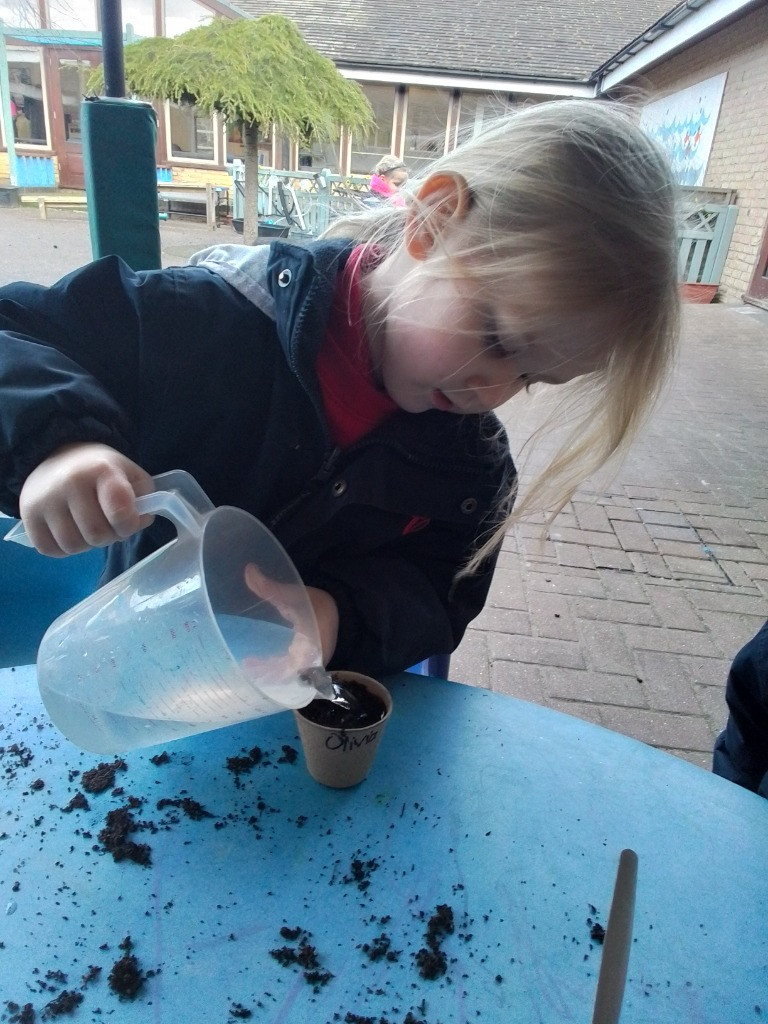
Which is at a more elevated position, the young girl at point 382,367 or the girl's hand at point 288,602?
the young girl at point 382,367

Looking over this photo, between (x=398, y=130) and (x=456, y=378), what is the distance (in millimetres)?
15724

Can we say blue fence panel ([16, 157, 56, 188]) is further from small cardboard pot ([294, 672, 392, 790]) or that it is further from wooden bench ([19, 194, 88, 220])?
small cardboard pot ([294, 672, 392, 790])

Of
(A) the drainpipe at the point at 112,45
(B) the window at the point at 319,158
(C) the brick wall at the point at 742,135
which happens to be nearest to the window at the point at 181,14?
(B) the window at the point at 319,158

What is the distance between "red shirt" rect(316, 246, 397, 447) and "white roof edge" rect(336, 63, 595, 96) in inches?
576

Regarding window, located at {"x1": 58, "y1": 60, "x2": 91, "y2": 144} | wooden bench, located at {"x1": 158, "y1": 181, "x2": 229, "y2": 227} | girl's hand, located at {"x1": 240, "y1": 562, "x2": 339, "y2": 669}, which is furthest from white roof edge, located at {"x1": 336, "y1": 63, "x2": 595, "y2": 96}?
girl's hand, located at {"x1": 240, "y1": 562, "x2": 339, "y2": 669}

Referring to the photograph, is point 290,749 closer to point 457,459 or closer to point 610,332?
point 457,459

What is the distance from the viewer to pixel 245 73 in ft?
27.0

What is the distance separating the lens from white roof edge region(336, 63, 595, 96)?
13.9 metres

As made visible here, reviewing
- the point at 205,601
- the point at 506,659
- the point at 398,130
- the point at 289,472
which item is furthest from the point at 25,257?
the point at 398,130

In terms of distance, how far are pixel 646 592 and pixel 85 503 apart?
239cm

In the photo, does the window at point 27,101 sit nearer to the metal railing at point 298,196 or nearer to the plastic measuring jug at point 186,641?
the metal railing at point 298,196

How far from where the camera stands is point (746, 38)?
340 inches

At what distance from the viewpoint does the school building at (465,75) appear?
8688 mm

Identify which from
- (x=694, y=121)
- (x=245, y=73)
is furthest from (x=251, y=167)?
(x=694, y=121)
